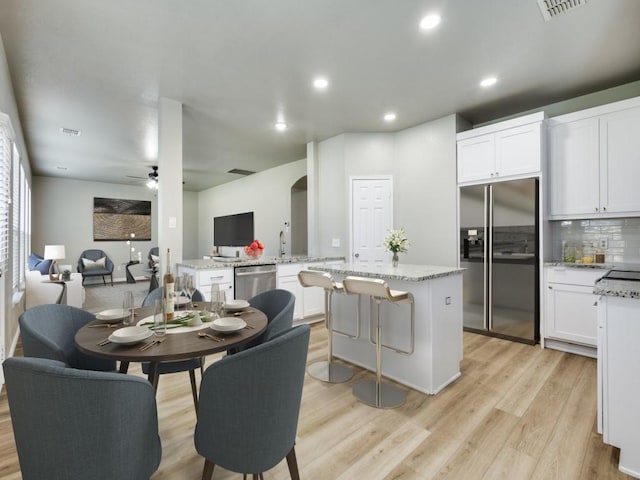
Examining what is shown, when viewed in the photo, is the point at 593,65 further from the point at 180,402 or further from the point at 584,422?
the point at 180,402

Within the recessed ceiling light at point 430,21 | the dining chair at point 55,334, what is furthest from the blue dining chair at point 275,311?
the recessed ceiling light at point 430,21

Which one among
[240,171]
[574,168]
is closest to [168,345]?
[574,168]

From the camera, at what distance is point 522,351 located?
3213mm

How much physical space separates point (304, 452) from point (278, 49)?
9.50ft

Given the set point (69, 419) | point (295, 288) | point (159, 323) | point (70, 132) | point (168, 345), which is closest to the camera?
point (69, 419)

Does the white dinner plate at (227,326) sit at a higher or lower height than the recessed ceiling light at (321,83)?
lower

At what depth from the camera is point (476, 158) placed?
3.76 metres

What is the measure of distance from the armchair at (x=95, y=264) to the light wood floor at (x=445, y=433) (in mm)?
6243

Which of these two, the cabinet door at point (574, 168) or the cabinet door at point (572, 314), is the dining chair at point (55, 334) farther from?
the cabinet door at point (574, 168)

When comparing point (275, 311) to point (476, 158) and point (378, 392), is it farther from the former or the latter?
point (476, 158)

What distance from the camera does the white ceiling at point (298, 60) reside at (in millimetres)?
2162

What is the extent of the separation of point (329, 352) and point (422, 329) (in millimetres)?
862

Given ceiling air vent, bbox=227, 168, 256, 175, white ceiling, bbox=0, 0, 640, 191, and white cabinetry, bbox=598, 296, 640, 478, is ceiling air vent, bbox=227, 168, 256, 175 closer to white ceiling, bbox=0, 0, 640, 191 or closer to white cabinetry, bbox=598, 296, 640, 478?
white ceiling, bbox=0, 0, 640, 191

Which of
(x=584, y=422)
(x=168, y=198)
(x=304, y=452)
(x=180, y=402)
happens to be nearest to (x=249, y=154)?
(x=168, y=198)
